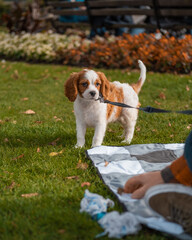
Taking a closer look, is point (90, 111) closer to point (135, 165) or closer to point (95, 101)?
point (95, 101)

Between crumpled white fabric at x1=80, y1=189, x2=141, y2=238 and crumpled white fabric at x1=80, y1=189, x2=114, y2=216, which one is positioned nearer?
crumpled white fabric at x1=80, y1=189, x2=141, y2=238

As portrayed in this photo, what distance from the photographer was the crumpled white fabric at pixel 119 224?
2.21m

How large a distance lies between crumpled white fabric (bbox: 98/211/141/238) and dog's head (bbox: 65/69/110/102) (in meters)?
1.66

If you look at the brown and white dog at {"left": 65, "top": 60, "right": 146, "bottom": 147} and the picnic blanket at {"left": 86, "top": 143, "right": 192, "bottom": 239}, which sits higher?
the brown and white dog at {"left": 65, "top": 60, "right": 146, "bottom": 147}

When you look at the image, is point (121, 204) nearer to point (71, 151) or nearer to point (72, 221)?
point (72, 221)

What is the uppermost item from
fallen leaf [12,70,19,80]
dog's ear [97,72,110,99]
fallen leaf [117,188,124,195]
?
dog's ear [97,72,110,99]

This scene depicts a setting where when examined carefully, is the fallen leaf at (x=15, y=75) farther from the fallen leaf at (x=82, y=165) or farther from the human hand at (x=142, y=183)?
the human hand at (x=142, y=183)

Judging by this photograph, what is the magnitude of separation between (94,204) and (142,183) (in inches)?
15.7

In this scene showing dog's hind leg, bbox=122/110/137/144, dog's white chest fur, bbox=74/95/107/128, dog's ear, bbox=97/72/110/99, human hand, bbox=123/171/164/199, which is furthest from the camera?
dog's hind leg, bbox=122/110/137/144

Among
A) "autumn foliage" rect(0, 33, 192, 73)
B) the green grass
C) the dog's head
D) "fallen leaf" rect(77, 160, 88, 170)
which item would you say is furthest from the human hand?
"autumn foliage" rect(0, 33, 192, 73)

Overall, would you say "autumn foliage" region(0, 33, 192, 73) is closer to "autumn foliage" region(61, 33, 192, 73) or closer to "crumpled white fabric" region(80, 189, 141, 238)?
"autumn foliage" region(61, 33, 192, 73)

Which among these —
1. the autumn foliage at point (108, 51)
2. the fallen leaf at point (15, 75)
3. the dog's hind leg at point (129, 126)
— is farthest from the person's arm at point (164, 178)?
the fallen leaf at point (15, 75)

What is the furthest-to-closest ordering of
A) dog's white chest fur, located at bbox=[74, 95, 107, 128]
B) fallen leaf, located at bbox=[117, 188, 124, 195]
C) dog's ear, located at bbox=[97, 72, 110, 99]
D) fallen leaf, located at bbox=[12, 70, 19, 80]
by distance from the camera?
fallen leaf, located at bbox=[12, 70, 19, 80] < dog's white chest fur, located at bbox=[74, 95, 107, 128] < dog's ear, located at bbox=[97, 72, 110, 99] < fallen leaf, located at bbox=[117, 188, 124, 195]

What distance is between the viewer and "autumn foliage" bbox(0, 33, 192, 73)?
26.3 feet
